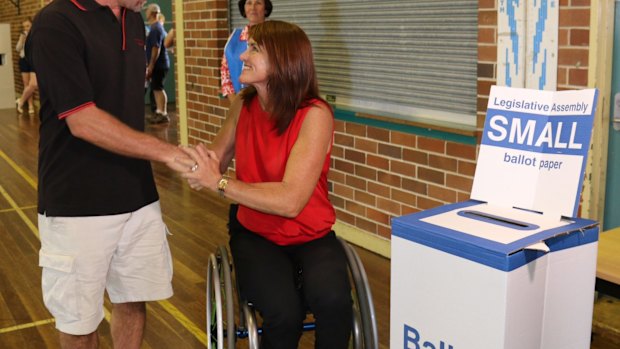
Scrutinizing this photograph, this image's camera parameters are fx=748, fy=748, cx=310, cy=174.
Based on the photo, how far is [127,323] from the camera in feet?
8.10

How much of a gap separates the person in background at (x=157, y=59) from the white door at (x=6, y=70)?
3984mm

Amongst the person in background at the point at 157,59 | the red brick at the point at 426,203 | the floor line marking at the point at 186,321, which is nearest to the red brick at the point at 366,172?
the red brick at the point at 426,203

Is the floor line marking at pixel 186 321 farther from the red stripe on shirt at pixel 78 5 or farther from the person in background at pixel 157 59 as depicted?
the person in background at pixel 157 59

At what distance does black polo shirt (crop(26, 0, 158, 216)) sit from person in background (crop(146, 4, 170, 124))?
7514 millimetres

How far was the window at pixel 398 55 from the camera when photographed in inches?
144

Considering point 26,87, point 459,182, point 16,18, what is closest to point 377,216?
point 459,182

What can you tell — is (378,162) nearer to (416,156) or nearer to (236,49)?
(416,156)

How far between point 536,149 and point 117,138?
43.7 inches

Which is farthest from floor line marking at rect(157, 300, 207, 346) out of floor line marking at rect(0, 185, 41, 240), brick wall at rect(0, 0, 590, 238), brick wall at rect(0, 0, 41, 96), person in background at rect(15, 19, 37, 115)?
brick wall at rect(0, 0, 41, 96)

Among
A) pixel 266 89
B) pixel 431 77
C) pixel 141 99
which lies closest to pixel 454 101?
pixel 431 77

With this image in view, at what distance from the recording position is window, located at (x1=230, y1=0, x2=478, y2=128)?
3.65 m

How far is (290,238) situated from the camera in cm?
229

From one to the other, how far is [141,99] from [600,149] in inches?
74.9

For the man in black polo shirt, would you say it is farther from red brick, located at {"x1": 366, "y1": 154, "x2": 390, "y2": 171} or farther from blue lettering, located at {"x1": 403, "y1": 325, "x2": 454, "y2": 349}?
red brick, located at {"x1": 366, "y1": 154, "x2": 390, "y2": 171}
